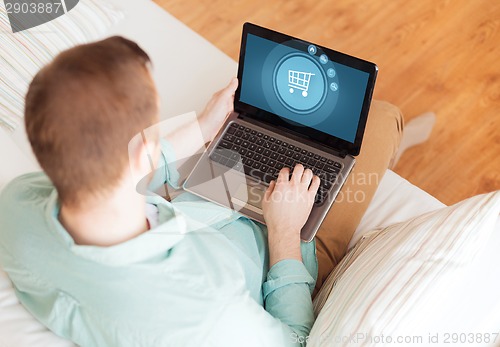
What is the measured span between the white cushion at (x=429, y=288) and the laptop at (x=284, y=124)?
26 cm

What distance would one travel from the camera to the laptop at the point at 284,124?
124cm

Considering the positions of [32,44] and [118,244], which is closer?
[118,244]

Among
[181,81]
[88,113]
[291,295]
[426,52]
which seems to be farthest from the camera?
[426,52]

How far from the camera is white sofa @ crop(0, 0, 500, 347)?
54.2 inches

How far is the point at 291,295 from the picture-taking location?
1.10 metres

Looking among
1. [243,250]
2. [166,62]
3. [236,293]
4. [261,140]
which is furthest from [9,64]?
[236,293]

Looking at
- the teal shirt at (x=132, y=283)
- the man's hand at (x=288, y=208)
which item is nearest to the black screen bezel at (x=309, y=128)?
the man's hand at (x=288, y=208)

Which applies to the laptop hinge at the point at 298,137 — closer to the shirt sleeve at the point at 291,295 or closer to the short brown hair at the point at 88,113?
the shirt sleeve at the point at 291,295

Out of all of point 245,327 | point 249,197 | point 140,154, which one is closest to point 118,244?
point 140,154

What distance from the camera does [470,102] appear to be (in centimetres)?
201

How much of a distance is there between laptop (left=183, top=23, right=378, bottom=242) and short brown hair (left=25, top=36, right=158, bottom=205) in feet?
1.79

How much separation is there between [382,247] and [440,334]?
0.69 feet

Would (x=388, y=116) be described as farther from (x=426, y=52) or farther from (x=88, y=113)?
(x=88, y=113)

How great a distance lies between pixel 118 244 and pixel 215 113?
0.60 metres
